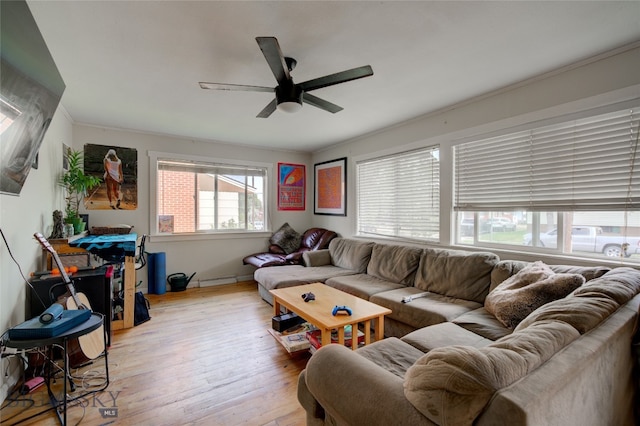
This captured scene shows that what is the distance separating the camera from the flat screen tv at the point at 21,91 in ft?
4.49

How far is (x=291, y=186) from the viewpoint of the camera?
5523mm

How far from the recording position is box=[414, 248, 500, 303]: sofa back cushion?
2555 mm

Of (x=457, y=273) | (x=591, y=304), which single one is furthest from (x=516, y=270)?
(x=591, y=304)

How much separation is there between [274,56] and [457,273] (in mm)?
2472

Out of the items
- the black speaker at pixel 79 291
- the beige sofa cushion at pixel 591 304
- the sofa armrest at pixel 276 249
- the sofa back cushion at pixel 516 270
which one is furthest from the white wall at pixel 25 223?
the sofa back cushion at pixel 516 270

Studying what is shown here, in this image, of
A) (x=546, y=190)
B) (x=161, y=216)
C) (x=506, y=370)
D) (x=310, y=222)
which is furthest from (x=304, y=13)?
(x=310, y=222)

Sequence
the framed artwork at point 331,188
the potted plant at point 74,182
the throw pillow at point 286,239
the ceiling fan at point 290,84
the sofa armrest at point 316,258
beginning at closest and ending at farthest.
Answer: the ceiling fan at point 290,84 < the potted plant at point 74,182 < the sofa armrest at point 316,258 < the framed artwork at point 331,188 < the throw pillow at point 286,239

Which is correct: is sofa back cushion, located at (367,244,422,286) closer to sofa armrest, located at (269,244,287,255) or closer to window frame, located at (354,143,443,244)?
window frame, located at (354,143,443,244)

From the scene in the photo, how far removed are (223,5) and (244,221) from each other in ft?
12.8

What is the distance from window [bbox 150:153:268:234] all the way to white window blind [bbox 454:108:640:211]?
3.53 meters

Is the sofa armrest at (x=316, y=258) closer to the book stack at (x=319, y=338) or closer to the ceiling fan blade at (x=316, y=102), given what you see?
the book stack at (x=319, y=338)

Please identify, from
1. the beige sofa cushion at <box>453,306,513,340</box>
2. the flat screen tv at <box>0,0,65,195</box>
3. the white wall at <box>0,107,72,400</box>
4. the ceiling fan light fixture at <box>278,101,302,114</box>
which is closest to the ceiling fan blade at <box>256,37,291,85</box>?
the ceiling fan light fixture at <box>278,101,302,114</box>

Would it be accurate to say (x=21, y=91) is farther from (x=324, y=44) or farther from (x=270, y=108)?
(x=324, y=44)

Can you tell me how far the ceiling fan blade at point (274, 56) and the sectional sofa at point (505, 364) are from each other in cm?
163
